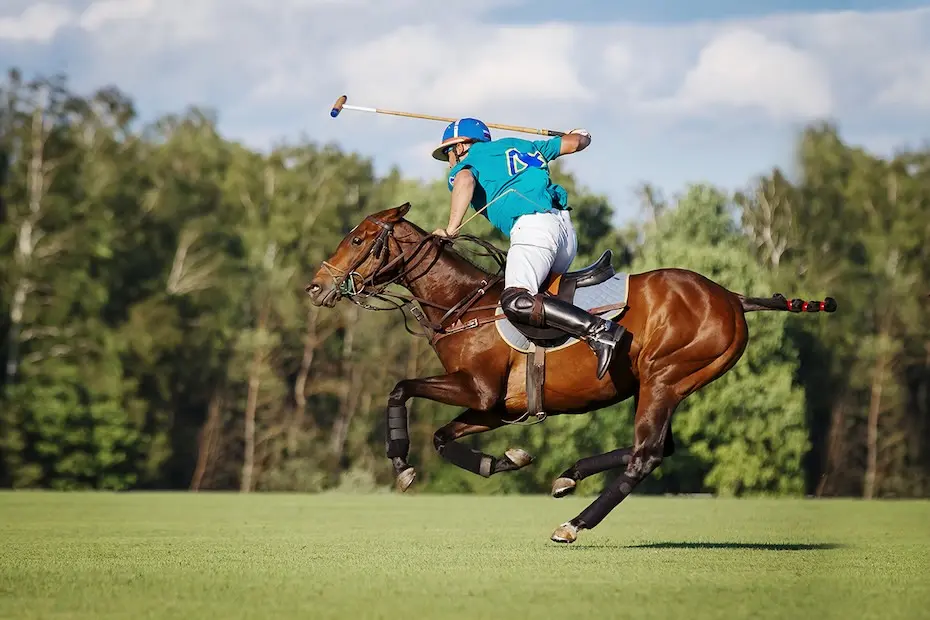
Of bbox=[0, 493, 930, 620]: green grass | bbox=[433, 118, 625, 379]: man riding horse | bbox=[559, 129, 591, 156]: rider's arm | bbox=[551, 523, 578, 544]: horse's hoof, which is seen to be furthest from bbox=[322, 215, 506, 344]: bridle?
bbox=[0, 493, 930, 620]: green grass

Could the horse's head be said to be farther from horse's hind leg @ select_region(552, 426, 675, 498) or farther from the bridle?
horse's hind leg @ select_region(552, 426, 675, 498)

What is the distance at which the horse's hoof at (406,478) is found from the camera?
35.3ft

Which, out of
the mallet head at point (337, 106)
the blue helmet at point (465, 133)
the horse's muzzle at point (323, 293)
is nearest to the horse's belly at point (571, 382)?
the horse's muzzle at point (323, 293)

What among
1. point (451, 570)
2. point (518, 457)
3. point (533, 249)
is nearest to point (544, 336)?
point (533, 249)

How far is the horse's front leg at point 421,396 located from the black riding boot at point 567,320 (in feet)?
2.27

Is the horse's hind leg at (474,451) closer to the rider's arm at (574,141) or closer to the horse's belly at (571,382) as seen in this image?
the horse's belly at (571,382)

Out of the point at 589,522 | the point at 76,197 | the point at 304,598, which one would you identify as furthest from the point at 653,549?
the point at 76,197

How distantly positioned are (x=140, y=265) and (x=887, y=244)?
28305mm

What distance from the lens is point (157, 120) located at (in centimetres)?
6519

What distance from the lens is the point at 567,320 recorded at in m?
10.8

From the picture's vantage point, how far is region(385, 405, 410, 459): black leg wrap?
11.0 m

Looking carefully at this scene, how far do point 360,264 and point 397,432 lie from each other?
1523mm

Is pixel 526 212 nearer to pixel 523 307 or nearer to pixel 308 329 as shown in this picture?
pixel 523 307

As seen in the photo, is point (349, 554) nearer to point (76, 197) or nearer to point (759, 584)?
point (759, 584)
